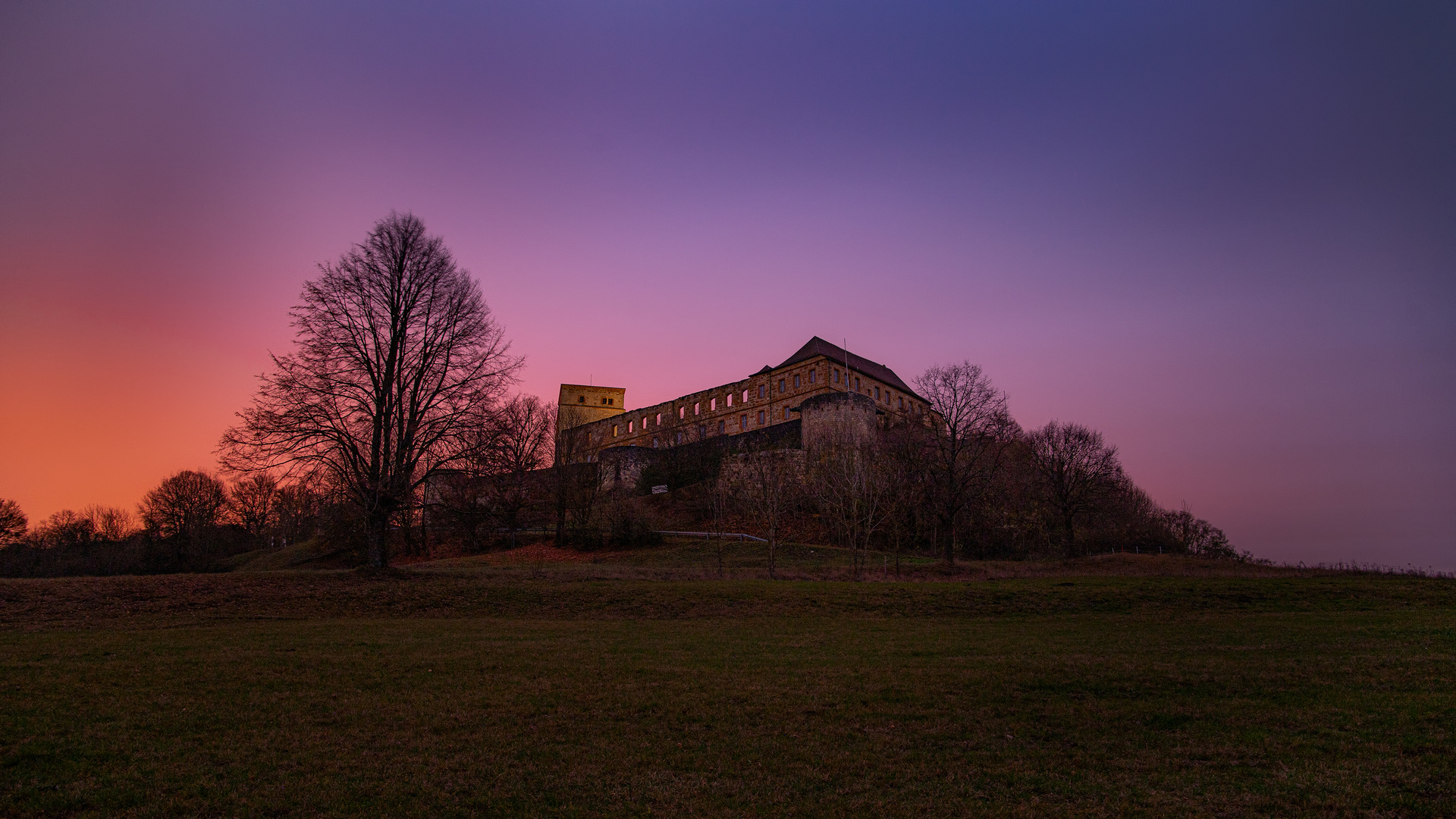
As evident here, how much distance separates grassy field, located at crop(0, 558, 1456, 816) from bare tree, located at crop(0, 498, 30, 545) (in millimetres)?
58140

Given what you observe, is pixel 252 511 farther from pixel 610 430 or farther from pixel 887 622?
pixel 887 622

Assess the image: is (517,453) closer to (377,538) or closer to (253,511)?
(377,538)

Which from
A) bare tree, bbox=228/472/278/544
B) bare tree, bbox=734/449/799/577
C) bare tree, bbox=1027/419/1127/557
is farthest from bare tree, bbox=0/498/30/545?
bare tree, bbox=1027/419/1127/557

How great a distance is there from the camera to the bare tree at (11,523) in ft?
192

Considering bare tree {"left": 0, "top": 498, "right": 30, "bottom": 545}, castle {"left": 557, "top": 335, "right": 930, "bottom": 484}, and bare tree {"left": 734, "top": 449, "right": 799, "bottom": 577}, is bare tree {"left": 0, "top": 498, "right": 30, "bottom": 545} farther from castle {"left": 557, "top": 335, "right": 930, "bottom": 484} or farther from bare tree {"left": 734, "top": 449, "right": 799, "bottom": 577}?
bare tree {"left": 734, "top": 449, "right": 799, "bottom": 577}

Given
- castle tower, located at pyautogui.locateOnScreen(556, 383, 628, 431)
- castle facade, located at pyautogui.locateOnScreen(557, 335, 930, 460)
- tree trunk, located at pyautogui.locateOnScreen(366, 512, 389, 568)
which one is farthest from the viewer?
castle tower, located at pyautogui.locateOnScreen(556, 383, 628, 431)

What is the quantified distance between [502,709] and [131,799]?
374 centimetres

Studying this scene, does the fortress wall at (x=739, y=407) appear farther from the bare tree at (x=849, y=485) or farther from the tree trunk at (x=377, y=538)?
the tree trunk at (x=377, y=538)

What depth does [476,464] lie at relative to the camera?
23.9 metres

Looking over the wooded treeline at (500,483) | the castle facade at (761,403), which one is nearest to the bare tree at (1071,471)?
the wooded treeline at (500,483)

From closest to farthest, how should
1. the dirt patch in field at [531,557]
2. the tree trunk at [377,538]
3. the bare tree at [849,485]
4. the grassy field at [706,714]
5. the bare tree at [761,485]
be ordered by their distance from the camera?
the grassy field at [706,714] < the tree trunk at [377,538] < the dirt patch in field at [531,557] < the bare tree at [849,485] < the bare tree at [761,485]

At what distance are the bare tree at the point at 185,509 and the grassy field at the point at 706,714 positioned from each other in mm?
45531

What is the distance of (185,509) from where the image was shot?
5875 centimetres

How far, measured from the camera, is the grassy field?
6379 millimetres
